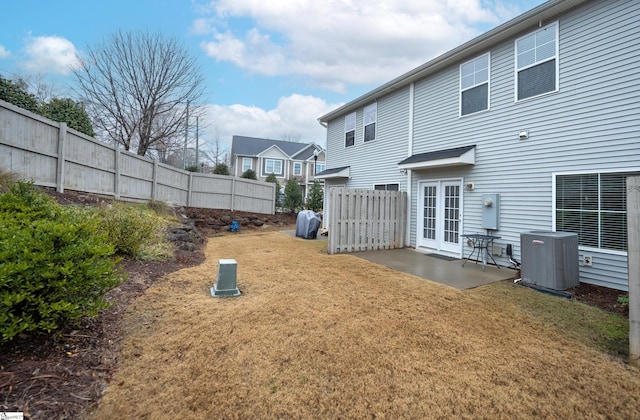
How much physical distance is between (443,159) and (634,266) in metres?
4.87

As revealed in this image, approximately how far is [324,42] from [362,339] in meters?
13.2

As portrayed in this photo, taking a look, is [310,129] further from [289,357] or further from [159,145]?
[289,357]

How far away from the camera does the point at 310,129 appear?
144 feet

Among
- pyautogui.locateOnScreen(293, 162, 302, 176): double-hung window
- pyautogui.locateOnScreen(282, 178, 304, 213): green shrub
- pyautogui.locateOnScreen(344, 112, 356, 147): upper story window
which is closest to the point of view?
pyautogui.locateOnScreen(344, 112, 356, 147): upper story window

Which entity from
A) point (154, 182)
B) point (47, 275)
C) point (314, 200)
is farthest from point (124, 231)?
point (314, 200)

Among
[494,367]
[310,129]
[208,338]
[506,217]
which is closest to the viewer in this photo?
[494,367]

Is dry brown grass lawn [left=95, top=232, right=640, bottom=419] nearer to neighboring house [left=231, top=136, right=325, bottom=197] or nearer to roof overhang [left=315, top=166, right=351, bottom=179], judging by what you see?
roof overhang [left=315, top=166, right=351, bottom=179]

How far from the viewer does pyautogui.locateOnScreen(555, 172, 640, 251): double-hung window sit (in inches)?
186

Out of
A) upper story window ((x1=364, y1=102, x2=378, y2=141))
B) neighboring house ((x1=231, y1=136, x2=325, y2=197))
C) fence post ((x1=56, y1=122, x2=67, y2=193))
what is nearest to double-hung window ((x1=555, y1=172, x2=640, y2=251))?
upper story window ((x1=364, y1=102, x2=378, y2=141))

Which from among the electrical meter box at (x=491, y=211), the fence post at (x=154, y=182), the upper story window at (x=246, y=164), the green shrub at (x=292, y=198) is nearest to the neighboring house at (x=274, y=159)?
the upper story window at (x=246, y=164)

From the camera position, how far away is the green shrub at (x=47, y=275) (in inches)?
76.7

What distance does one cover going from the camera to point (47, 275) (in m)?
2.07

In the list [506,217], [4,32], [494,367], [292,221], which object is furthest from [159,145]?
[494,367]

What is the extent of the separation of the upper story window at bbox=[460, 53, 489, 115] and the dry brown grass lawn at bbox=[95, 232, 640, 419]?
16.4ft
